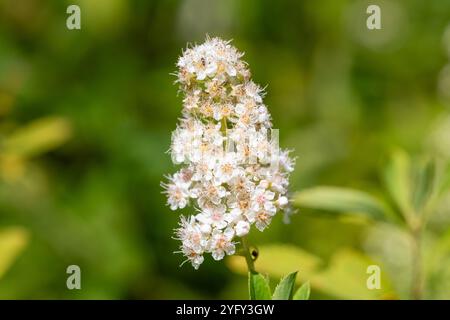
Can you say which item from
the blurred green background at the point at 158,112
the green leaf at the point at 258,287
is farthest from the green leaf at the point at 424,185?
the blurred green background at the point at 158,112

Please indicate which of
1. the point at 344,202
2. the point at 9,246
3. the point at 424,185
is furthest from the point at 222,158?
the point at 9,246

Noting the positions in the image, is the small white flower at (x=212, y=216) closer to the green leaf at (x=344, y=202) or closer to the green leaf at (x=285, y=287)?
the green leaf at (x=285, y=287)

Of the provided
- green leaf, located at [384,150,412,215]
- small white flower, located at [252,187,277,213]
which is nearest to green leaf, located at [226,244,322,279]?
green leaf, located at [384,150,412,215]

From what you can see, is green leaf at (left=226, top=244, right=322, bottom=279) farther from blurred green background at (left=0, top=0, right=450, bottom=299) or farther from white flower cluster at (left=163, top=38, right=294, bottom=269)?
blurred green background at (left=0, top=0, right=450, bottom=299)
